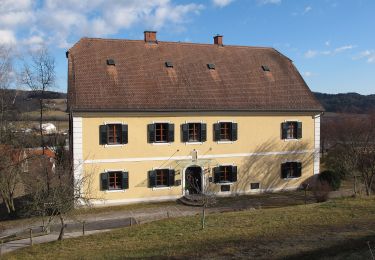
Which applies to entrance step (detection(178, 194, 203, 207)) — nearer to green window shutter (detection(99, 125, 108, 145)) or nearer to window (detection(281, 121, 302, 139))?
green window shutter (detection(99, 125, 108, 145))

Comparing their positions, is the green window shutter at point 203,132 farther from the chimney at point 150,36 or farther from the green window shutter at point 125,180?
the chimney at point 150,36

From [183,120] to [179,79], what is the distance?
9.88ft

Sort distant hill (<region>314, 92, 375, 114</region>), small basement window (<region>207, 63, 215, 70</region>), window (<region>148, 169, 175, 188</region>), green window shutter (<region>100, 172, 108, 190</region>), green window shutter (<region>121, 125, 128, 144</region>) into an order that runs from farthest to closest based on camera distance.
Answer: distant hill (<region>314, 92, 375, 114</region>)
small basement window (<region>207, 63, 215, 70</region>)
window (<region>148, 169, 175, 188</region>)
green window shutter (<region>121, 125, 128, 144</region>)
green window shutter (<region>100, 172, 108, 190</region>)

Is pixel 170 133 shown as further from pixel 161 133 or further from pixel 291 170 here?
pixel 291 170

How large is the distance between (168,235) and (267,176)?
13942 mm

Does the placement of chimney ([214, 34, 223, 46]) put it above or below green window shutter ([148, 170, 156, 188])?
above

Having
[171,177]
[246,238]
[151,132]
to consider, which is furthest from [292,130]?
[246,238]

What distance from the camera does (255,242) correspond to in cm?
1300

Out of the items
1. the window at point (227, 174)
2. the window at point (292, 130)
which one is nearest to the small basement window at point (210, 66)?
the window at point (292, 130)

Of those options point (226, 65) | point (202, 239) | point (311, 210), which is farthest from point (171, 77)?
point (202, 239)

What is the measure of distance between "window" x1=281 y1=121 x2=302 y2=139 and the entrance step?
7.55 meters

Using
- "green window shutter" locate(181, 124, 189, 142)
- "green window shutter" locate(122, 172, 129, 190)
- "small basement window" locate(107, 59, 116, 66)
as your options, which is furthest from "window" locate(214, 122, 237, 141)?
"small basement window" locate(107, 59, 116, 66)

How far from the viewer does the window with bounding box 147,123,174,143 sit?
25266 mm

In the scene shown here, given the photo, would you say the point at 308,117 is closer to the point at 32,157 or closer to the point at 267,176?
the point at 267,176
